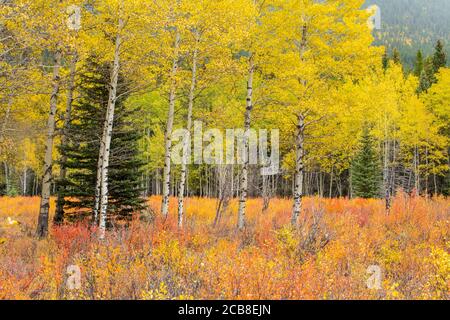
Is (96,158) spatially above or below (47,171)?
above

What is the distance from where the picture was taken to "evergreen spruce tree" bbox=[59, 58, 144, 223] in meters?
11.8

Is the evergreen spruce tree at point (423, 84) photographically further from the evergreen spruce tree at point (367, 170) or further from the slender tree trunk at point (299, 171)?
the slender tree trunk at point (299, 171)

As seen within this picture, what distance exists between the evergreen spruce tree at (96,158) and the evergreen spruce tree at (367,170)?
72.8 ft

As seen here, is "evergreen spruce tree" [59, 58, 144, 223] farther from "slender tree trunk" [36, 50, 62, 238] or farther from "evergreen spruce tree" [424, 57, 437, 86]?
"evergreen spruce tree" [424, 57, 437, 86]

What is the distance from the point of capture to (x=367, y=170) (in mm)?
29672

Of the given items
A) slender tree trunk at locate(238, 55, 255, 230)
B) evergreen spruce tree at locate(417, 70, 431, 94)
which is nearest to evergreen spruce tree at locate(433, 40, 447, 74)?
evergreen spruce tree at locate(417, 70, 431, 94)

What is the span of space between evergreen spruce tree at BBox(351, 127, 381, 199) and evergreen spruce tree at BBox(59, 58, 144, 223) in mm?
22185

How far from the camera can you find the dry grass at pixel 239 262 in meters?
5.11

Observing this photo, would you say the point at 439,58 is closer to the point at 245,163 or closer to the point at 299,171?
the point at 299,171

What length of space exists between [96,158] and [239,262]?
7559 millimetres

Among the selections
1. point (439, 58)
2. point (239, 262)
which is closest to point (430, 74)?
point (439, 58)

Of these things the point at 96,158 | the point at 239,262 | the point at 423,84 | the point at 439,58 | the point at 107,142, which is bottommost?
the point at 239,262

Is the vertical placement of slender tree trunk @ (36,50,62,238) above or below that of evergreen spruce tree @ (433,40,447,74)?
below

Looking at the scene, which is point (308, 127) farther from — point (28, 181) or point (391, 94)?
point (28, 181)
